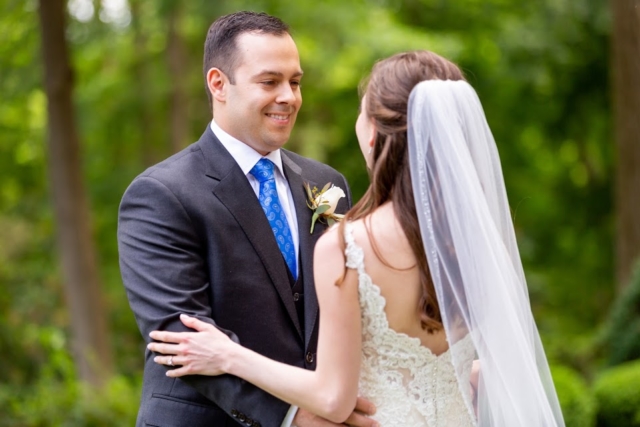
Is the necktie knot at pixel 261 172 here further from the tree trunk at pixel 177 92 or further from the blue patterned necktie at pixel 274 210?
the tree trunk at pixel 177 92

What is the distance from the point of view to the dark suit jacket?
9.89 ft

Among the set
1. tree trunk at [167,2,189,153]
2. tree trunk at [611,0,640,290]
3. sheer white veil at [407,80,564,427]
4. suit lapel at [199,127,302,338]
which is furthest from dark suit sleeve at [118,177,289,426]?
tree trunk at [167,2,189,153]

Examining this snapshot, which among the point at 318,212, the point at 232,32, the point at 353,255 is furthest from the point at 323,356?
the point at 232,32

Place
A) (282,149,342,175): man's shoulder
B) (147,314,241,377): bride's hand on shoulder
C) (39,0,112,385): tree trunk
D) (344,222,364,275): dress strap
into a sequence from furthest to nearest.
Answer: (39,0,112,385): tree trunk → (282,149,342,175): man's shoulder → (147,314,241,377): bride's hand on shoulder → (344,222,364,275): dress strap

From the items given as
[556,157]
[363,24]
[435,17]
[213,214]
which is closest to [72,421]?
[213,214]

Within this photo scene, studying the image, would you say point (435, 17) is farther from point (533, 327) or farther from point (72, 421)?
point (533, 327)

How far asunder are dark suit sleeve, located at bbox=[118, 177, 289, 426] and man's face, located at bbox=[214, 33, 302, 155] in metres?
0.44

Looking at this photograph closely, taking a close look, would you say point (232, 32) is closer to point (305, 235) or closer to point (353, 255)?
point (305, 235)

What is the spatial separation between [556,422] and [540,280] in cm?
1275

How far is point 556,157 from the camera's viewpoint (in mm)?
16000

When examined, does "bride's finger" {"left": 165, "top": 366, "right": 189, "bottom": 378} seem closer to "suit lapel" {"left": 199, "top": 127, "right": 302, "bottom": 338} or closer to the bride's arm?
the bride's arm

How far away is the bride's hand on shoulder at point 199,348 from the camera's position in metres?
2.89

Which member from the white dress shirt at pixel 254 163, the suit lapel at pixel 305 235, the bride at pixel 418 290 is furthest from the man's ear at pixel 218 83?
the bride at pixel 418 290

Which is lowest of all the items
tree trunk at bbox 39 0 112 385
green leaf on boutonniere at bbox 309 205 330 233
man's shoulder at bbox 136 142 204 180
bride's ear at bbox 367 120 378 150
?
tree trunk at bbox 39 0 112 385
